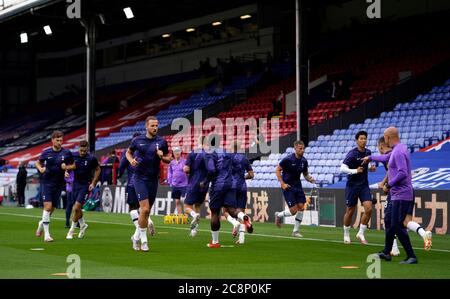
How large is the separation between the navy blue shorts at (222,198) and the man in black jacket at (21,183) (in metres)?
26.8

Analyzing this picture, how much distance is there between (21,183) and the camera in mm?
45562

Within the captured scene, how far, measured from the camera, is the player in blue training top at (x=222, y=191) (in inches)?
776

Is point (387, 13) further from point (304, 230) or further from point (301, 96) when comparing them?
point (304, 230)

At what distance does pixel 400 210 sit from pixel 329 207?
13.3 metres

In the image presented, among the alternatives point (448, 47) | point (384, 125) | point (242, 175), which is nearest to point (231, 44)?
point (448, 47)

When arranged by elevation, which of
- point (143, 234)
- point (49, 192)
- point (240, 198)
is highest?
point (49, 192)

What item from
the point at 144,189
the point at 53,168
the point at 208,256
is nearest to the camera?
the point at 208,256

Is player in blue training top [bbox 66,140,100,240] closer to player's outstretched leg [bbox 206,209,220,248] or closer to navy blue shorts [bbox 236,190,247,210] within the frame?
navy blue shorts [bbox 236,190,247,210]

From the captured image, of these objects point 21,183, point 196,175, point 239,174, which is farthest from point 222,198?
point 21,183

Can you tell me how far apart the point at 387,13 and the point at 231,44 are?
1154 centimetres

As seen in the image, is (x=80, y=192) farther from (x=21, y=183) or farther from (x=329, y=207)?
(x=21, y=183)

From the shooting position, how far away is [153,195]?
17.8 meters

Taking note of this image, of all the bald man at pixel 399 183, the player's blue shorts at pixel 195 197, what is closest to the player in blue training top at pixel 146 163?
the bald man at pixel 399 183

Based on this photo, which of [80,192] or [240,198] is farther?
[80,192]
